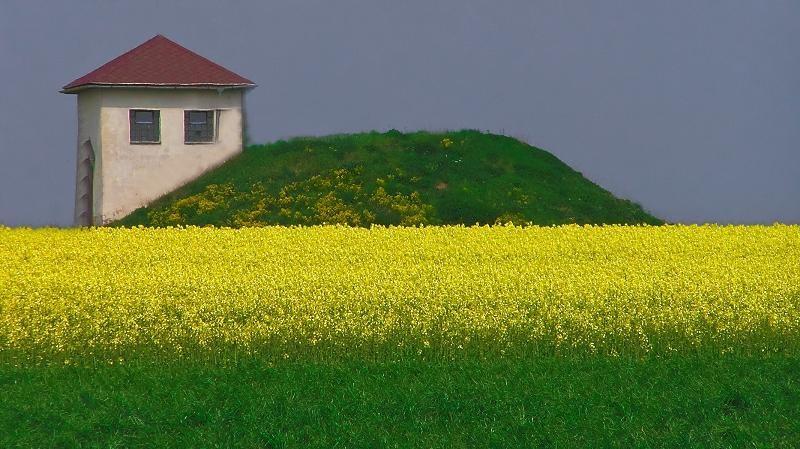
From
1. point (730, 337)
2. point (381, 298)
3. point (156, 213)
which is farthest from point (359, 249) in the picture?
point (156, 213)

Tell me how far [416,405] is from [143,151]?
31895 mm

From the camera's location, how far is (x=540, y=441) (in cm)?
1242

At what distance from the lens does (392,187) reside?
129 ft

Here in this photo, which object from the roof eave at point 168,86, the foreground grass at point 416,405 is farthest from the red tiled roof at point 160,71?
the foreground grass at point 416,405

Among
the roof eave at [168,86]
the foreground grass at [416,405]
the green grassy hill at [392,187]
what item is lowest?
the foreground grass at [416,405]

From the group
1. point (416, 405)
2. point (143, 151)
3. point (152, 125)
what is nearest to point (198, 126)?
point (152, 125)

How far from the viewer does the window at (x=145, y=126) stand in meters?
43.5

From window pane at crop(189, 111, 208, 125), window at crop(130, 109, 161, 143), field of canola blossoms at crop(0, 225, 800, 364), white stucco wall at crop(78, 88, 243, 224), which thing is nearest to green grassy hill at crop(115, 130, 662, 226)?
white stucco wall at crop(78, 88, 243, 224)

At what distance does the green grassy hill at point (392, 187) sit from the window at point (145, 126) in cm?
263

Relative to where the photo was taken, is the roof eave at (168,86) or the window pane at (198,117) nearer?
the roof eave at (168,86)

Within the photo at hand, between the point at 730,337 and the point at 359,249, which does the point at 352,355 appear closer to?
the point at 730,337

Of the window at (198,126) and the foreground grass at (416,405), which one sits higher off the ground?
the window at (198,126)

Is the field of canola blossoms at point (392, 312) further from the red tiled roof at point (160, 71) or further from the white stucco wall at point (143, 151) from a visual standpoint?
the red tiled roof at point (160, 71)

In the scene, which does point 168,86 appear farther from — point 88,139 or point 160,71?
point 88,139
